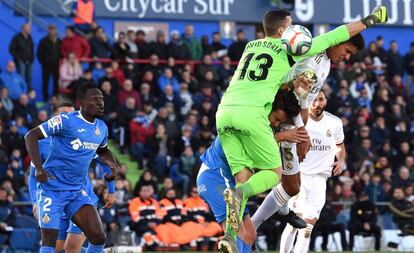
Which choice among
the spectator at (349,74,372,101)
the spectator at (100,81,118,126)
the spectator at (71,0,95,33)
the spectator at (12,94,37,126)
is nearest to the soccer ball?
the spectator at (12,94,37,126)

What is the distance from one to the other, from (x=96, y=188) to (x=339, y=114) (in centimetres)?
818

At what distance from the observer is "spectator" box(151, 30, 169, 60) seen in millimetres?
27714

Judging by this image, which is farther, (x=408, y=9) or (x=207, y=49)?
(x=408, y=9)

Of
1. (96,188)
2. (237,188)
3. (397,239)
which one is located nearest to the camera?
(237,188)

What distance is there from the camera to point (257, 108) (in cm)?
1170

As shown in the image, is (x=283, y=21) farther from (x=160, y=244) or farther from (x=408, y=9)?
(x=408, y=9)

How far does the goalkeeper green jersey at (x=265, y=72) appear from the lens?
38.5ft

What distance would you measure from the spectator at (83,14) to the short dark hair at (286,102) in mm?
17233

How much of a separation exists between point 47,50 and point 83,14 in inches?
137

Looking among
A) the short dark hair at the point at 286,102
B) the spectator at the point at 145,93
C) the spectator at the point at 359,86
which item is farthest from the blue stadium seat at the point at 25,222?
the spectator at the point at 359,86

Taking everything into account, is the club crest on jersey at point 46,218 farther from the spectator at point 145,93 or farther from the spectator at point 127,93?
the spectator at point 145,93

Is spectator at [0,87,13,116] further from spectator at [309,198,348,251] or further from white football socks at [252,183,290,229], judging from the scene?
white football socks at [252,183,290,229]

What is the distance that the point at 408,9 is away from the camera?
114 ft

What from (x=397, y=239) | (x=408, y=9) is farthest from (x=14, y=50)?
(x=408, y=9)
